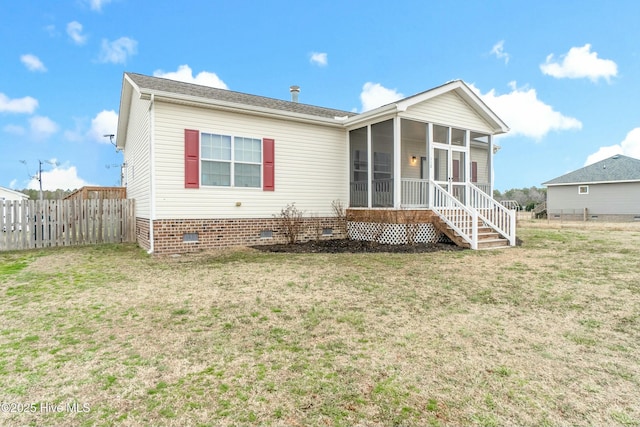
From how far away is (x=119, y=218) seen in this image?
1109cm

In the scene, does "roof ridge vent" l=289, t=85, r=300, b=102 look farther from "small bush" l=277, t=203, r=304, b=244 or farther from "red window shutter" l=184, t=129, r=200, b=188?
"red window shutter" l=184, t=129, r=200, b=188

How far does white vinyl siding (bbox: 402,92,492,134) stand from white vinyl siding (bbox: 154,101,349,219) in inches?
101

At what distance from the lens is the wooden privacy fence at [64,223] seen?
9.45 m

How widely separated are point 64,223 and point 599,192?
3335 centimetres

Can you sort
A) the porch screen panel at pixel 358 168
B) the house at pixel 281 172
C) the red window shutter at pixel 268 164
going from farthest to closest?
the porch screen panel at pixel 358 168, the red window shutter at pixel 268 164, the house at pixel 281 172

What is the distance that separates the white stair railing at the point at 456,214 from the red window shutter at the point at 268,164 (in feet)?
15.9

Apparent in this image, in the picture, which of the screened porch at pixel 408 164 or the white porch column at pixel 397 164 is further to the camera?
the screened porch at pixel 408 164

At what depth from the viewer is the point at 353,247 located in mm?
9812

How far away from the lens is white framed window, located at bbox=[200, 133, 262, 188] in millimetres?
9312

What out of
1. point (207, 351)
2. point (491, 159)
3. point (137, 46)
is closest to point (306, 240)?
point (491, 159)

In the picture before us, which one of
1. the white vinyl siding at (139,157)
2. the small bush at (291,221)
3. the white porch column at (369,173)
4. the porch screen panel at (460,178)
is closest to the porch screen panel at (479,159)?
the porch screen panel at (460,178)

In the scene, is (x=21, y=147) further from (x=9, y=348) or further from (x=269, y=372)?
(x=269, y=372)

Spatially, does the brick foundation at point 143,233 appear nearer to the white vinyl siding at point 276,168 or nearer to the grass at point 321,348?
the white vinyl siding at point 276,168

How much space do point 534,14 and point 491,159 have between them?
8.09 metres
